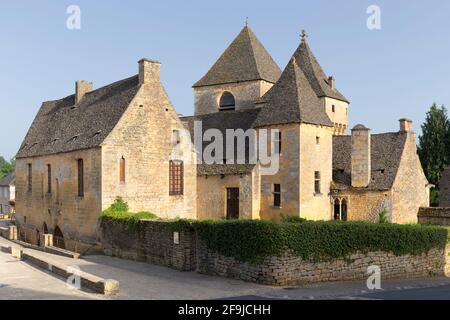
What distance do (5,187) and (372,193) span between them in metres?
59.8

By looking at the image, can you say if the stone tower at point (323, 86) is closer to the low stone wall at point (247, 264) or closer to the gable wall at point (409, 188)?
the gable wall at point (409, 188)

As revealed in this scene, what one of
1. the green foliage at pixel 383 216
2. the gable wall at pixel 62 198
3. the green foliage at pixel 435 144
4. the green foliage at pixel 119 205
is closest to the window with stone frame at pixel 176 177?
the green foliage at pixel 119 205

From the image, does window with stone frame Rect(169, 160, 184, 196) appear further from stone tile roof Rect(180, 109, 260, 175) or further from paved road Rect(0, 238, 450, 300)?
paved road Rect(0, 238, 450, 300)

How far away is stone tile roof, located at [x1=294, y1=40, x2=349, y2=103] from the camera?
3703 cm

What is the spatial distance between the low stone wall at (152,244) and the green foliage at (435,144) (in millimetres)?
39575

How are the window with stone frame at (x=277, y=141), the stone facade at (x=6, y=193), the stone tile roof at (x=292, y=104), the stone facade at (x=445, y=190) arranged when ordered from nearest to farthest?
1. the stone tile roof at (x=292, y=104)
2. the window with stone frame at (x=277, y=141)
3. the stone facade at (x=445, y=190)
4. the stone facade at (x=6, y=193)

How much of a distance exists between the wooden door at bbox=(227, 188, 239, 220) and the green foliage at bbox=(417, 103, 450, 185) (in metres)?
30.7

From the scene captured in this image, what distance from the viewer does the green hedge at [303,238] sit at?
56.4 ft

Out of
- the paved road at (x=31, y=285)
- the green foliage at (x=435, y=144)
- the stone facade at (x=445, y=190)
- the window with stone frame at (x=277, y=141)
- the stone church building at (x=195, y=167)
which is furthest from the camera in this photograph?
the green foliage at (x=435, y=144)

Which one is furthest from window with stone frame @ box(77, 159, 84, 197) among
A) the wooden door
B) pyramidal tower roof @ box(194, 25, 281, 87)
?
pyramidal tower roof @ box(194, 25, 281, 87)

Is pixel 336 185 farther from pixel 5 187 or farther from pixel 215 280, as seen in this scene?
pixel 5 187

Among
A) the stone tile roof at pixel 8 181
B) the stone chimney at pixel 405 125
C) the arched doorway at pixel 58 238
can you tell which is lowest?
the arched doorway at pixel 58 238

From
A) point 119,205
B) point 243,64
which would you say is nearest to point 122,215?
point 119,205

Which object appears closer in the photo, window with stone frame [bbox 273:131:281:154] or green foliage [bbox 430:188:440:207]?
window with stone frame [bbox 273:131:281:154]
